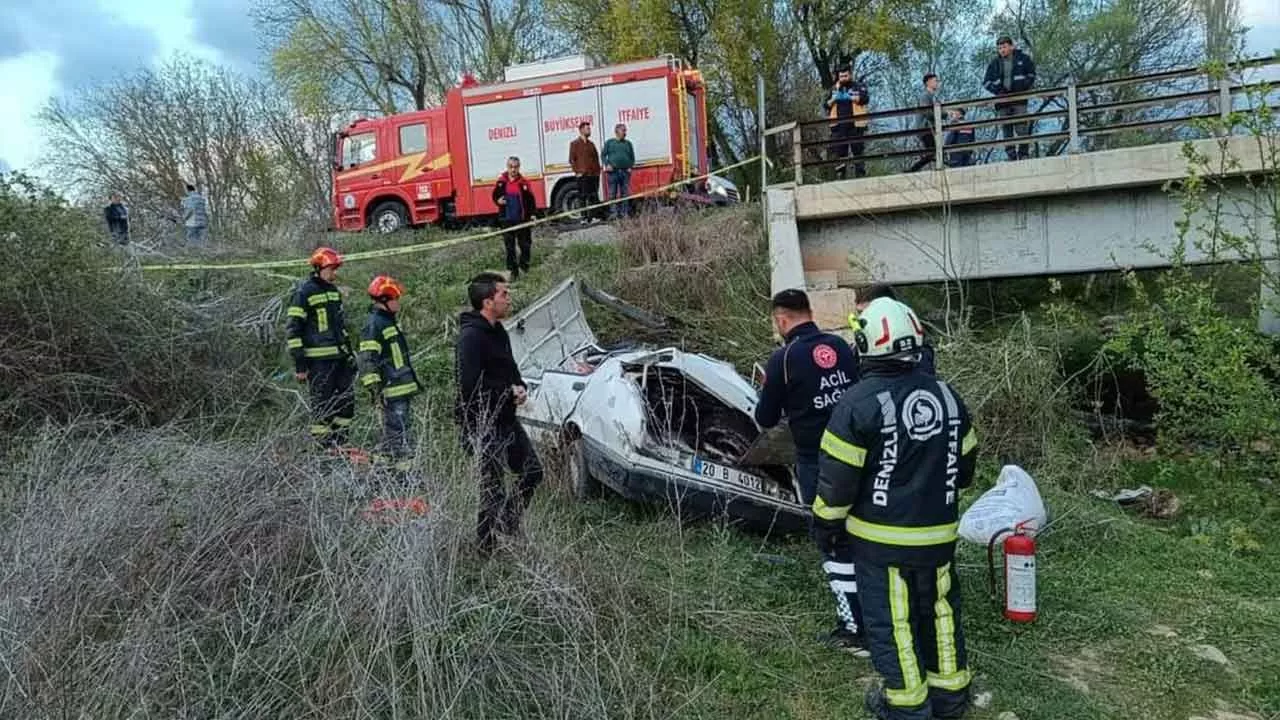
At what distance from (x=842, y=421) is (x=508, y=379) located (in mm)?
1949

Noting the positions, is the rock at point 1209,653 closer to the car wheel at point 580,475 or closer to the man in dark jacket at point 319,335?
the car wheel at point 580,475

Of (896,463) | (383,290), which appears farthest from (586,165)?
(896,463)

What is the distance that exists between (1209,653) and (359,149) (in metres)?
16.1

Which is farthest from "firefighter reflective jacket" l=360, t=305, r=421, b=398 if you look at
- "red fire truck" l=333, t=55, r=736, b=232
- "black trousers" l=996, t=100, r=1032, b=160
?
"black trousers" l=996, t=100, r=1032, b=160

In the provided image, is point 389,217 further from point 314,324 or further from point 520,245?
point 314,324

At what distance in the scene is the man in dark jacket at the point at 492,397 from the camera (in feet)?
13.7

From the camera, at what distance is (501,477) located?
167 inches

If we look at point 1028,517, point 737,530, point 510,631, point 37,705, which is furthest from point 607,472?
point 37,705

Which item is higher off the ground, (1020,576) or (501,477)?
(501,477)

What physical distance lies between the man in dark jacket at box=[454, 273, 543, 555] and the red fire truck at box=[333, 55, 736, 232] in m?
10.4

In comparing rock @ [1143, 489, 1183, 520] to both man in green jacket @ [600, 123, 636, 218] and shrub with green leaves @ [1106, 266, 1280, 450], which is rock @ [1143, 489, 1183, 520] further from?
man in green jacket @ [600, 123, 636, 218]

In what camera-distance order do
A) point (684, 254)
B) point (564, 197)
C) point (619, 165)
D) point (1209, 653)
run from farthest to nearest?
point (564, 197) → point (619, 165) → point (684, 254) → point (1209, 653)

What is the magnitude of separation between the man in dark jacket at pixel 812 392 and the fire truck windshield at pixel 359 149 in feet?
46.4

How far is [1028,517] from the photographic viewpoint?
4.50 metres
